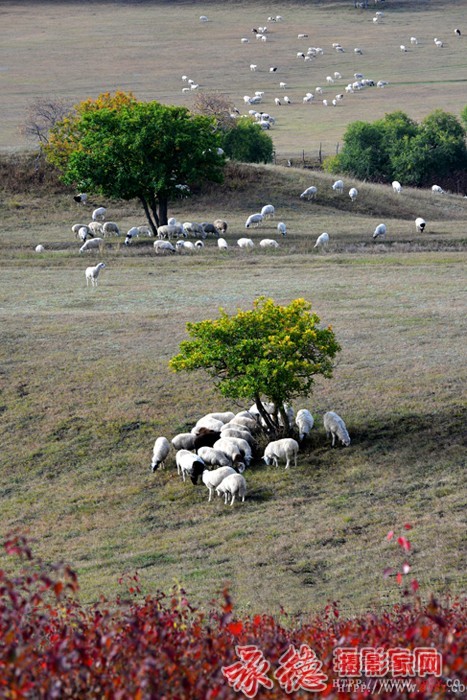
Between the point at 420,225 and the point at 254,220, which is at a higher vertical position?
the point at 254,220

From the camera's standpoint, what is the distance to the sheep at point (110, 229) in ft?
180

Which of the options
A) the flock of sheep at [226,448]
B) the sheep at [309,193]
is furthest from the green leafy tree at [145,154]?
the flock of sheep at [226,448]

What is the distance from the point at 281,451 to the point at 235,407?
13.7 ft

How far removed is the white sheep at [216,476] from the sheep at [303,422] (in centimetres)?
281

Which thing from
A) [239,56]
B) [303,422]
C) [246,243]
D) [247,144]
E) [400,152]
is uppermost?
[239,56]

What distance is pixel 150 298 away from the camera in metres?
40.2

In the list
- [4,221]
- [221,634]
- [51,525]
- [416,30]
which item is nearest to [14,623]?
[221,634]

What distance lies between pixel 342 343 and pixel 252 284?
442 inches

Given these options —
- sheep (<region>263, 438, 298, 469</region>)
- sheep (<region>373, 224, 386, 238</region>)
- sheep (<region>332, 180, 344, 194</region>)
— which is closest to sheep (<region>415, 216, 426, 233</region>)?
sheep (<region>373, 224, 386, 238</region>)

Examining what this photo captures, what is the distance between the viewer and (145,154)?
53.0 meters

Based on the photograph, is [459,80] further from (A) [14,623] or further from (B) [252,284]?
(A) [14,623]

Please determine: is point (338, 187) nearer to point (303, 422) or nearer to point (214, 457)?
point (303, 422)

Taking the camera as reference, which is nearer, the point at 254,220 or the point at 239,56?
the point at 254,220

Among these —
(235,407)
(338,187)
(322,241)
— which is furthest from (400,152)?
(235,407)
